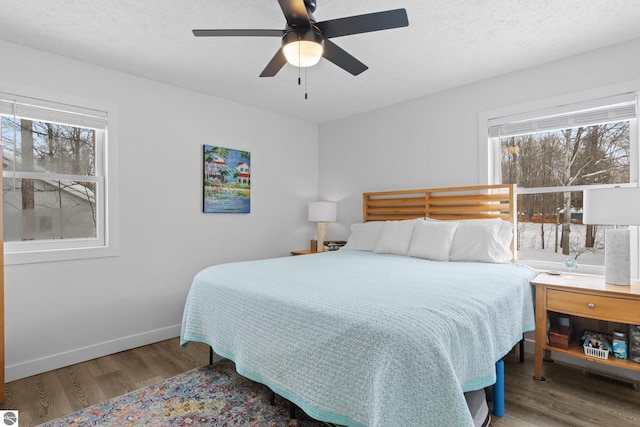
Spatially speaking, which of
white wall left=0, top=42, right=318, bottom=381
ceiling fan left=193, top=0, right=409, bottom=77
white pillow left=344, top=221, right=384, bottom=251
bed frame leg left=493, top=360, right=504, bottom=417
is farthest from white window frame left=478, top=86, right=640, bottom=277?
white wall left=0, top=42, right=318, bottom=381

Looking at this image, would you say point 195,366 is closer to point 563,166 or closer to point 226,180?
point 226,180

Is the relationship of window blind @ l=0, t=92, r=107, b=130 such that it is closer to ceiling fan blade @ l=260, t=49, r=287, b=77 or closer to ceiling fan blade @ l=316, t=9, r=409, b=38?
ceiling fan blade @ l=260, t=49, r=287, b=77

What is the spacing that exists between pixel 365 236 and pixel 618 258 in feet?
6.79

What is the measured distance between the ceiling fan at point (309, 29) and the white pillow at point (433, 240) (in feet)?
5.97

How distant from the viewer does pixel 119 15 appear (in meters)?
2.15

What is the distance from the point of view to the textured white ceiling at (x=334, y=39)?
206cm

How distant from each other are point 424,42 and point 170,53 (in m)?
2.00

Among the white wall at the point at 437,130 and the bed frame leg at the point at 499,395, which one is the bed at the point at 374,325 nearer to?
the bed frame leg at the point at 499,395

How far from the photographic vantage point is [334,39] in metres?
2.45

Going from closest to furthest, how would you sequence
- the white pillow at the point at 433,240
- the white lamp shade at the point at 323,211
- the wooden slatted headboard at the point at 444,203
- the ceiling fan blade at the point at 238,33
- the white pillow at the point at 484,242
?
the ceiling fan blade at the point at 238,33
the white pillow at the point at 484,242
the white pillow at the point at 433,240
the wooden slatted headboard at the point at 444,203
the white lamp shade at the point at 323,211

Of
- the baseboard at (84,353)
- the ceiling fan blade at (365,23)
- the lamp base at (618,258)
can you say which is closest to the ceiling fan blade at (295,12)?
the ceiling fan blade at (365,23)

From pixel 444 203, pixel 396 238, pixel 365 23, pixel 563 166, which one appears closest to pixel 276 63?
pixel 365 23

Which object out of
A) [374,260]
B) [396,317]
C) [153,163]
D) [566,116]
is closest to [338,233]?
[374,260]

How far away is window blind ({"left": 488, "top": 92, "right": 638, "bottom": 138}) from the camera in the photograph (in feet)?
8.25
